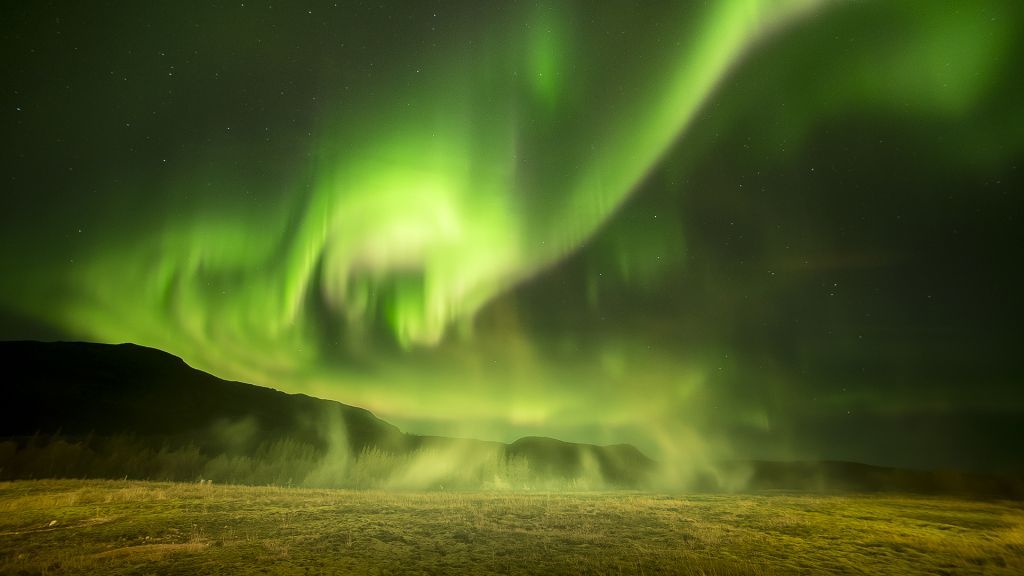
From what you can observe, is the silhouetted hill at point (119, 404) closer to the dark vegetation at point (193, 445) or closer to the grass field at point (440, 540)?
the dark vegetation at point (193, 445)

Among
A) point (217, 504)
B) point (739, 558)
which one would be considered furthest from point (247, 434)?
point (739, 558)

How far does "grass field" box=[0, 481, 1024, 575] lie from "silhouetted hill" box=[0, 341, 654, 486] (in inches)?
2169

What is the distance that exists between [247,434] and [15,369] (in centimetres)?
7372

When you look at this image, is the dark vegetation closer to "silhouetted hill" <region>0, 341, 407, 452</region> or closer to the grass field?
"silhouetted hill" <region>0, 341, 407, 452</region>

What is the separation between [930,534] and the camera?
2519cm

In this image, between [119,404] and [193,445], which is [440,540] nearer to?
[193,445]

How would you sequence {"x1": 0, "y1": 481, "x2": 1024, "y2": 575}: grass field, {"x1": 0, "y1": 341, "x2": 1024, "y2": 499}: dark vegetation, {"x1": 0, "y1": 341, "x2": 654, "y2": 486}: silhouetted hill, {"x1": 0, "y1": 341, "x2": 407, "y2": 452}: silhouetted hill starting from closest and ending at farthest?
1. {"x1": 0, "y1": 481, "x2": 1024, "y2": 575}: grass field
2. {"x1": 0, "y1": 341, "x2": 654, "y2": 486}: silhouetted hill
3. {"x1": 0, "y1": 341, "x2": 1024, "y2": 499}: dark vegetation
4. {"x1": 0, "y1": 341, "x2": 407, "y2": 452}: silhouetted hill

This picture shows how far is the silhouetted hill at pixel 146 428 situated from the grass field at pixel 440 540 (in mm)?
55105

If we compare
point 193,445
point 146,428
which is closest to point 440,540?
point 193,445

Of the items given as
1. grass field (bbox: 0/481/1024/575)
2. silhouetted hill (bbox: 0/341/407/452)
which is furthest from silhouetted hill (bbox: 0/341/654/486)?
grass field (bbox: 0/481/1024/575)

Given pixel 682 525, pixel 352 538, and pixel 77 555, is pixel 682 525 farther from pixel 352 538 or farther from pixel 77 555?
pixel 77 555

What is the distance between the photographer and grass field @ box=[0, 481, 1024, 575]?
51.3ft

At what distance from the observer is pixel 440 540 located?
20219mm

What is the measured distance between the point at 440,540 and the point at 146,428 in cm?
16432
